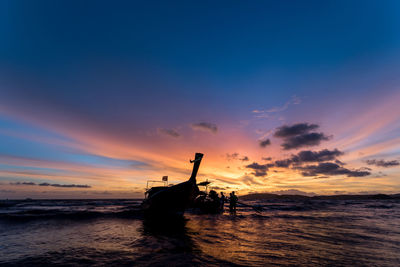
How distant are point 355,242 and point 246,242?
716 cm

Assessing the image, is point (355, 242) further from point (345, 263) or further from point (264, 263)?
point (264, 263)

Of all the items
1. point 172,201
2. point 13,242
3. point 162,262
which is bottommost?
point 13,242

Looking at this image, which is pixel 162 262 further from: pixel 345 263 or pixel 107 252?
pixel 345 263

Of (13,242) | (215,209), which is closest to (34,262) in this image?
(13,242)

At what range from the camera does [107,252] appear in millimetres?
9984

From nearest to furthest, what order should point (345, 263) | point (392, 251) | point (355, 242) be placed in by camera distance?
point (345, 263), point (392, 251), point (355, 242)

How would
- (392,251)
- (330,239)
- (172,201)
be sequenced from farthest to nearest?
(172,201) < (330,239) < (392,251)

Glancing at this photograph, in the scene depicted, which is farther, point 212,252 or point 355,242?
point 355,242

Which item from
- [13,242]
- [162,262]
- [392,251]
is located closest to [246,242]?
[162,262]

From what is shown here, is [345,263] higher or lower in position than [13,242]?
higher

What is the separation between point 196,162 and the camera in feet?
67.2

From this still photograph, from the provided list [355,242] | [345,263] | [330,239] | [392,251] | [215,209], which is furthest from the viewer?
[215,209]

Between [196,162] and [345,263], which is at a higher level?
[196,162]

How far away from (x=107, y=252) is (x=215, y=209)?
28811 millimetres
